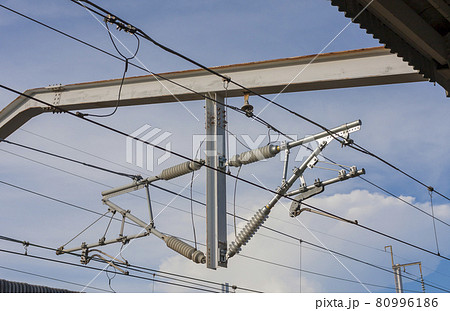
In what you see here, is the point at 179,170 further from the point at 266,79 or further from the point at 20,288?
the point at 20,288

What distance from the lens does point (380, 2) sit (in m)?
8.61

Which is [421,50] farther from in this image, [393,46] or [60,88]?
[60,88]

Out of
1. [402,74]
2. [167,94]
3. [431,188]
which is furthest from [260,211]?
[431,188]

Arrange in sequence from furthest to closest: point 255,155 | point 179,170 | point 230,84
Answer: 1. point 179,170
2. point 230,84
3. point 255,155

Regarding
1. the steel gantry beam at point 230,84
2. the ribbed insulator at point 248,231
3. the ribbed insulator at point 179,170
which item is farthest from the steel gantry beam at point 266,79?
the ribbed insulator at point 248,231

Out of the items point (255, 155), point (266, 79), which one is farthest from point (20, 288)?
point (266, 79)

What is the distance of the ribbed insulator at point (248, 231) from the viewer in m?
13.9

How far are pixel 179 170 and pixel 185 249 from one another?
2193 mm

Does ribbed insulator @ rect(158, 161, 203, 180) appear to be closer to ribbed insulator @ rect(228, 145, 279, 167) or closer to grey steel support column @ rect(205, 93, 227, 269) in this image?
grey steel support column @ rect(205, 93, 227, 269)

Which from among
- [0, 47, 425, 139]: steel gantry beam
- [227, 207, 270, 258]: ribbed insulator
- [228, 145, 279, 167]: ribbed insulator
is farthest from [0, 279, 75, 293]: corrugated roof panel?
[0, 47, 425, 139]: steel gantry beam

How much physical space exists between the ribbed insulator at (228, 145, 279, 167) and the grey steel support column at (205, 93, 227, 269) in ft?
1.44

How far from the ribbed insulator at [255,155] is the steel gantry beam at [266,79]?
1.50 meters

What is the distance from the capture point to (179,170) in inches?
614

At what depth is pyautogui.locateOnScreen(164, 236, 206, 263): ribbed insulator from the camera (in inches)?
546
